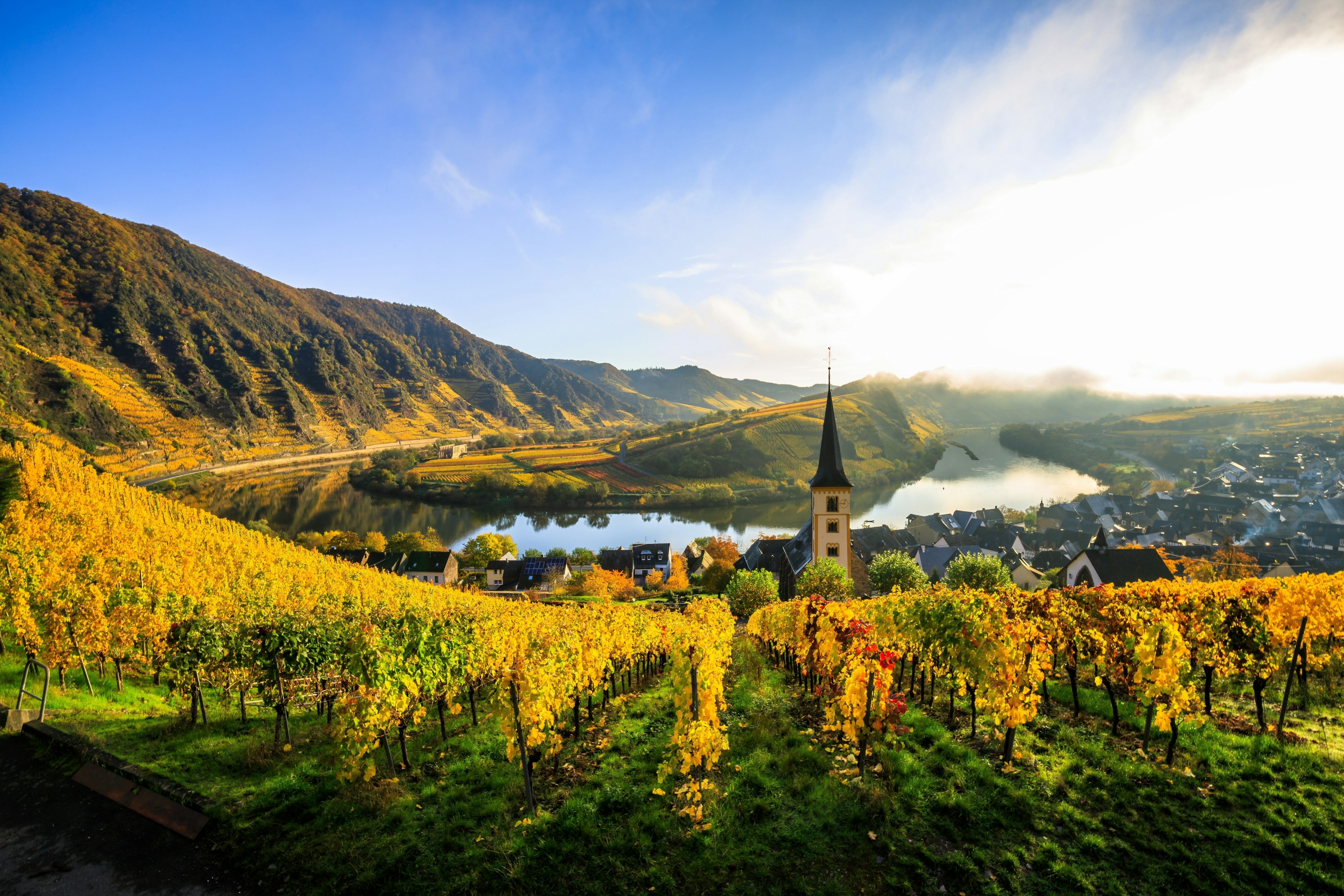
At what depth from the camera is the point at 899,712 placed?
412 inches

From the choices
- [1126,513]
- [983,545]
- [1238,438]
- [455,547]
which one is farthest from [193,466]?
[1238,438]

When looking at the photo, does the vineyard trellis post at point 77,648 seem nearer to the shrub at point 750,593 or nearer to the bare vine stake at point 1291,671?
the bare vine stake at point 1291,671

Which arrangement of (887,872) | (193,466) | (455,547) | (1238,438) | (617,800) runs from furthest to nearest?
(1238,438) < (193,466) < (455,547) < (617,800) < (887,872)

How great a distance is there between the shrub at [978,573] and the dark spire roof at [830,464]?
10.1 m

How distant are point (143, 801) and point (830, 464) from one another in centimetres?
3615

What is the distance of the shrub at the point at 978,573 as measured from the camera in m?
37.2

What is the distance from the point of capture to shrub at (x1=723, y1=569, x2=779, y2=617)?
117 feet

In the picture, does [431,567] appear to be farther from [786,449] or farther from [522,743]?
[786,449]

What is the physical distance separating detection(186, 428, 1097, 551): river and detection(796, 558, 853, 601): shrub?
53.4 meters

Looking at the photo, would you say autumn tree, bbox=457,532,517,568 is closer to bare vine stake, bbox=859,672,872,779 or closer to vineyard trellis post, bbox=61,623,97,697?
vineyard trellis post, bbox=61,623,97,697

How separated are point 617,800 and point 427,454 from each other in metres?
204

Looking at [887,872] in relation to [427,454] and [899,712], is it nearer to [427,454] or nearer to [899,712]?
[899,712]

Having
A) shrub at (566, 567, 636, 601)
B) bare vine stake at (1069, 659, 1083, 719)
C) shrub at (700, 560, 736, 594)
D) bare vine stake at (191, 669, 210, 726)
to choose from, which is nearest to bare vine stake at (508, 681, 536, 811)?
bare vine stake at (191, 669, 210, 726)

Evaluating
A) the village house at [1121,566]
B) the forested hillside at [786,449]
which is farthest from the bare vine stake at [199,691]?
the forested hillside at [786,449]
